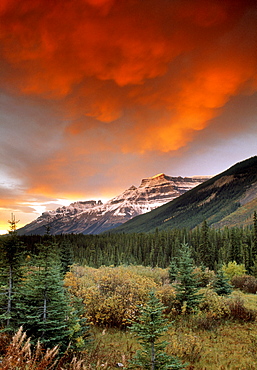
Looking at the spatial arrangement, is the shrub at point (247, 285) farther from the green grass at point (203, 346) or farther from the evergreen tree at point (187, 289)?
the evergreen tree at point (187, 289)

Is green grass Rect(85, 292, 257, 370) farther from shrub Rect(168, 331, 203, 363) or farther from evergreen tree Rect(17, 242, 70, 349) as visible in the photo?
evergreen tree Rect(17, 242, 70, 349)

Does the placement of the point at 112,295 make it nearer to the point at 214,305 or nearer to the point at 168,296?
the point at 168,296

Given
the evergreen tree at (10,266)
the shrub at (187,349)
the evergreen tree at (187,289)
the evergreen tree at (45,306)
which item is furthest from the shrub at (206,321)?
the evergreen tree at (10,266)

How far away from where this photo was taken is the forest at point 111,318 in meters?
9.39

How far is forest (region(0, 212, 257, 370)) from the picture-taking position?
939 cm

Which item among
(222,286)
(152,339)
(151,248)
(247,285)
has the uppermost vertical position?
(152,339)

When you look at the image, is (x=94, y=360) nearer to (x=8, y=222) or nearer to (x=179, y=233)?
(x=8, y=222)

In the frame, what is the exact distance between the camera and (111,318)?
875 inches

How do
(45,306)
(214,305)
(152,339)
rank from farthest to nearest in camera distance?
(214,305), (45,306), (152,339)

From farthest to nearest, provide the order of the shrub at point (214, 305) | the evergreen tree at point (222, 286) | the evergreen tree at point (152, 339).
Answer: the evergreen tree at point (222, 286)
the shrub at point (214, 305)
the evergreen tree at point (152, 339)

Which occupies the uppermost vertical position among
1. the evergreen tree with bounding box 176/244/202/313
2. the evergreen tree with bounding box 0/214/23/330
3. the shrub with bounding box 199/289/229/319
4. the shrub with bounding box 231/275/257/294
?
the evergreen tree with bounding box 0/214/23/330

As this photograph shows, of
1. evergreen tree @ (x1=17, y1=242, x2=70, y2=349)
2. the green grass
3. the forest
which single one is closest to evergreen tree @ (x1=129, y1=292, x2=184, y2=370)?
the forest

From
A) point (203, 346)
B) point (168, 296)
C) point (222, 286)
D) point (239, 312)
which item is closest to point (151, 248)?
point (222, 286)

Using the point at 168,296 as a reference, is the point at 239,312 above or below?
below
